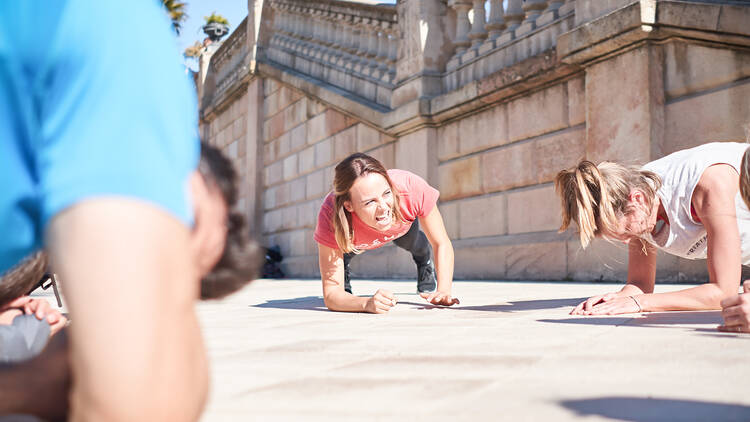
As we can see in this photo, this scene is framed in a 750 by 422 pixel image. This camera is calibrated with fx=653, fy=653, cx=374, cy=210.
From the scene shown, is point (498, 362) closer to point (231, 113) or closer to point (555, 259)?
point (555, 259)

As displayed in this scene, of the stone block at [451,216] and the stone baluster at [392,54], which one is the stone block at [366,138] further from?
the stone block at [451,216]

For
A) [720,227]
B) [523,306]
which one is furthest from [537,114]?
[720,227]

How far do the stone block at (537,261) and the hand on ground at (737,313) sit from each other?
3.58 m

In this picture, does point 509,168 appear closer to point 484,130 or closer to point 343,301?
point 484,130

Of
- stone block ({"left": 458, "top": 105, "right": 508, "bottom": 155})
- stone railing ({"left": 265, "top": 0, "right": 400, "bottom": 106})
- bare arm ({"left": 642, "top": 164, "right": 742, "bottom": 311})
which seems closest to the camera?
Answer: bare arm ({"left": 642, "top": 164, "right": 742, "bottom": 311})

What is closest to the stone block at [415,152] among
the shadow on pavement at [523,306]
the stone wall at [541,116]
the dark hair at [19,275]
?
the stone wall at [541,116]

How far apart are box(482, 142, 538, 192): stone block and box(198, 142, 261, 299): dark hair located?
17.5ft

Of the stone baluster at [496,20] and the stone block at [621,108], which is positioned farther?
the stone baluster at [496,20]

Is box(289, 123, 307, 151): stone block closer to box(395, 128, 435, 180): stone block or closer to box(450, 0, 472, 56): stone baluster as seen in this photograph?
box(395, 128, 435, 180): stone block

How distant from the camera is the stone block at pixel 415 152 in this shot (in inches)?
284

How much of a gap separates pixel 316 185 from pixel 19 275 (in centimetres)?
847

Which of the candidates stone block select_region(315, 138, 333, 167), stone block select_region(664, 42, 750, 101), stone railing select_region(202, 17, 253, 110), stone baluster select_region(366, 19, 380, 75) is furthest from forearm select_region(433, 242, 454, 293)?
stone railing select_region(202, 17, 253, 110)

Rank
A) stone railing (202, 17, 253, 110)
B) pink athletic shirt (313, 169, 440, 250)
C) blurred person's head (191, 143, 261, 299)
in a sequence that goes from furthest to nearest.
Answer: stone railing (202, 17, 253, 110)
pink athletic shirt (313, 169, 440, 250)
blurred person's head (191, 143, 261, 299)

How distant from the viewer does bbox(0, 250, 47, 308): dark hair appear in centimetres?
147
